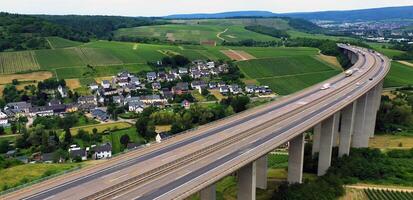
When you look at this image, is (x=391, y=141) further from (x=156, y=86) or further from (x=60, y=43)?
(x=60, y=43)

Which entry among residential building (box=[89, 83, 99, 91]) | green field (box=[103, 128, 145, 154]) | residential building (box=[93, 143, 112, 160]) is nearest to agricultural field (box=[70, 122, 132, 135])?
green field (box=[103, 128, 145, 154])

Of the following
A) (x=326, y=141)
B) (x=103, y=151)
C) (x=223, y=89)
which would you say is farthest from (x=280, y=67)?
(x=326, y=141)

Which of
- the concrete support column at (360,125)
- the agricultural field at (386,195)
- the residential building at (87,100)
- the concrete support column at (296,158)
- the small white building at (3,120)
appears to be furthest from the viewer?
the residential building at (87,100)

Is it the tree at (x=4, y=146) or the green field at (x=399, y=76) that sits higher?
the green field at (x=399, y=76)

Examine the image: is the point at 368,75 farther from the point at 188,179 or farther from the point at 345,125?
the point at 188,179

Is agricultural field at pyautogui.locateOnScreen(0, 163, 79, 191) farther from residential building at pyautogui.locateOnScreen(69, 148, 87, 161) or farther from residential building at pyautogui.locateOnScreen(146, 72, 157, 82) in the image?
residential building at pyautogui.locateOnScreen(146, 72, 157, 82)

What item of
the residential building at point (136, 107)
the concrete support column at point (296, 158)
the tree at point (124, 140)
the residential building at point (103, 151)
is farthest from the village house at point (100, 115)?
the concrete support column at point (296, 158)

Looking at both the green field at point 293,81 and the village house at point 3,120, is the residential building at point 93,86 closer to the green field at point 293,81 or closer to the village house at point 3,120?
the village house at point 3,120
